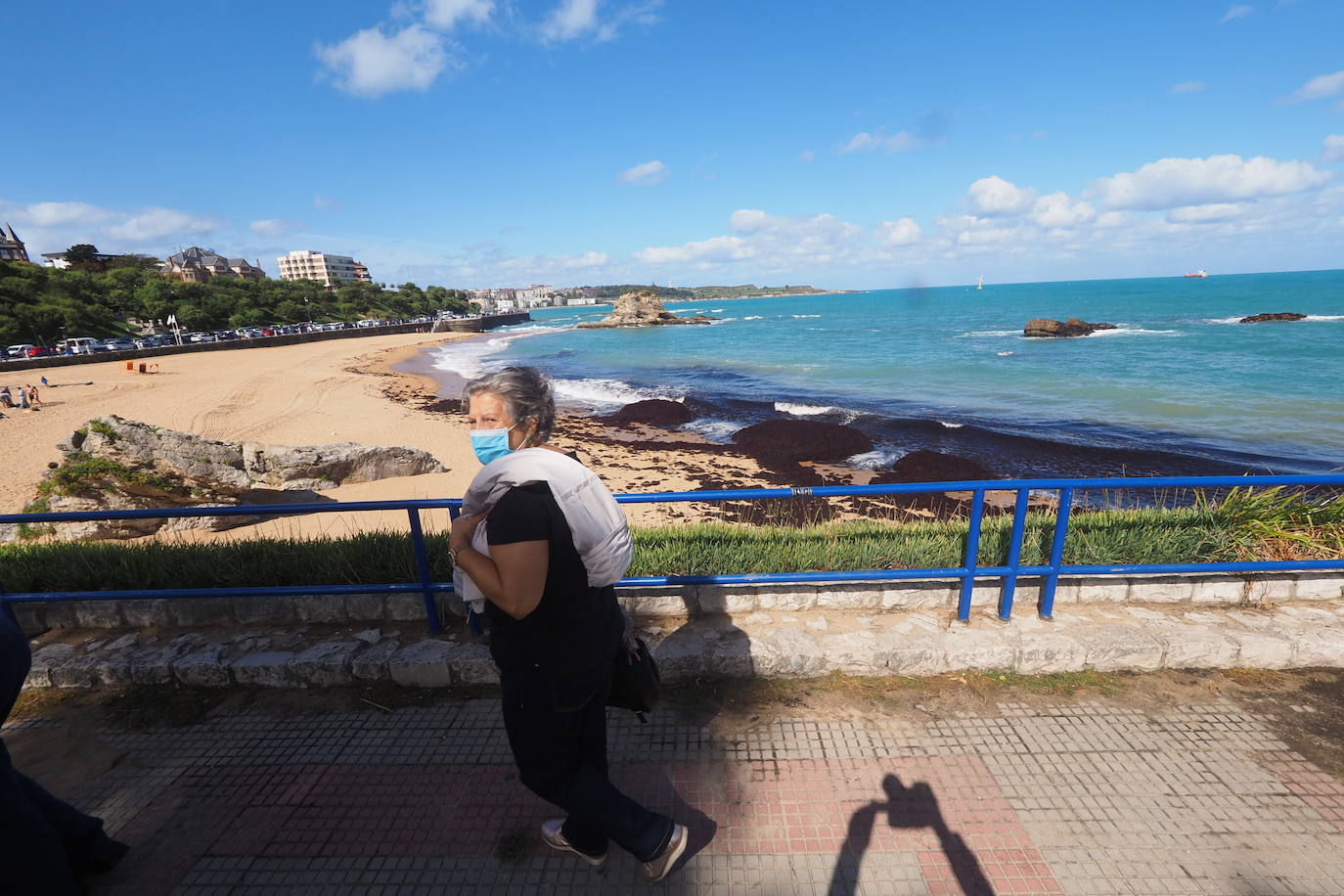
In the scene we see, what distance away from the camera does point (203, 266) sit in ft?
372

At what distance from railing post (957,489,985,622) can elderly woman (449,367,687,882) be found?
248 cm

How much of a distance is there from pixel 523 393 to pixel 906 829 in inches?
96.2

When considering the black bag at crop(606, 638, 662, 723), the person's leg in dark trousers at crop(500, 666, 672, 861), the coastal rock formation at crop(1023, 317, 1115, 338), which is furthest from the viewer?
the coastal rock formation at crop(1023, 317, 1115, 338)

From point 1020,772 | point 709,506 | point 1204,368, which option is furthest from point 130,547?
point 1204,368

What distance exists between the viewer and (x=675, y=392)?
87.1 feet

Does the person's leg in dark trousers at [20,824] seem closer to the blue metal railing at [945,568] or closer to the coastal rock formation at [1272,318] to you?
the blue metal railing at [945,568]

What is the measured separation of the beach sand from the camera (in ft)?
37.3

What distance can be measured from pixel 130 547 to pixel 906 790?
612cm

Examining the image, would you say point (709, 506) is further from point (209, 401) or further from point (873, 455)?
point (209, 401)

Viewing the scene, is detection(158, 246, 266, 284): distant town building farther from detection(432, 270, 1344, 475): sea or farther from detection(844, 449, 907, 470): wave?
detection(844, 449, 907, 470): wave

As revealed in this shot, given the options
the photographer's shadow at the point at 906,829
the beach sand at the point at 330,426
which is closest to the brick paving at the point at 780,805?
the photographer's shadow at the point at 906,829

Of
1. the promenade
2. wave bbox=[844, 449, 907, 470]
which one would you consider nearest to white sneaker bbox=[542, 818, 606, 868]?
the promenade

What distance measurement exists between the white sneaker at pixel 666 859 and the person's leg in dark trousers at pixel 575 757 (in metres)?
0.03

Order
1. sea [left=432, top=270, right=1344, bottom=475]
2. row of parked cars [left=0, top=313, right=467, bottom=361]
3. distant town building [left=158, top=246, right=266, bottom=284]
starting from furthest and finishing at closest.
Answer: distant town building [left=158, top=246, right=266, bottom=284], row of parked cars [left=0, top=313, right=467, bottom=361], sea [left=432, top=270, right=1344, bottom=475]
